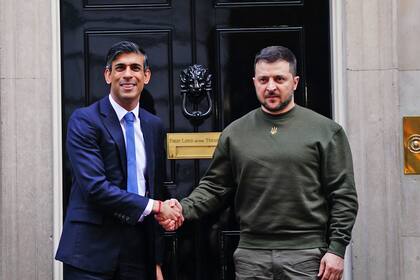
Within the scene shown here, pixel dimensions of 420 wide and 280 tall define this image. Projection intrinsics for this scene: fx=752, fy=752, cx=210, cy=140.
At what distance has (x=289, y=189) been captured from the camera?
406 centimetres

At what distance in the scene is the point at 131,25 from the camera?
545cm

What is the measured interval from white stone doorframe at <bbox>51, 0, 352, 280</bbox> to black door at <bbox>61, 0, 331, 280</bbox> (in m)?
0.09

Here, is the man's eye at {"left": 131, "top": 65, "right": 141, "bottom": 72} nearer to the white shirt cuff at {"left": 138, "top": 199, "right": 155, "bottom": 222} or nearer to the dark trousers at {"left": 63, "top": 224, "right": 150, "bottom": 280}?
the white shirt cuff at {"left": 138, "top": 199, "right": 155, "bottom": 222}

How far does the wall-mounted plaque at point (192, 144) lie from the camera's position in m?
5.39

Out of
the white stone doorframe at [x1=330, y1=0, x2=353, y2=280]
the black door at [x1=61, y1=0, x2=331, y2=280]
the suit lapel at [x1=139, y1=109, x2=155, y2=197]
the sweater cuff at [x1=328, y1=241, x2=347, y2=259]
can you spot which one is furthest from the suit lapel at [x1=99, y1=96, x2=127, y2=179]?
the white stone doorframe at [x1=330, y1=0, x2=353, y2=280]

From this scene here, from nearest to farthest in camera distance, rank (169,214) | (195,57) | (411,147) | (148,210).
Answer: (148,210) < (169,214) < (411,147) < (195,57)

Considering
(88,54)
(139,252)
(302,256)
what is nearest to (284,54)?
(302,256)

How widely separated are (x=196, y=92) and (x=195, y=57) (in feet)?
0.86

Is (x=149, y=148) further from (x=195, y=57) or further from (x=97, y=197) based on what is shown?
(x=195, y=57)

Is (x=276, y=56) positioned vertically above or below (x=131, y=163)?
above

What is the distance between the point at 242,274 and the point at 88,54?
7.03ft

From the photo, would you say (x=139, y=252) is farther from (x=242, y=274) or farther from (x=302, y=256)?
(x=302, y=256)

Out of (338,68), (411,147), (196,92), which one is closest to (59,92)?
(196,92)

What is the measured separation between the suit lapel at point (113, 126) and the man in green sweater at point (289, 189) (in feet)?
2.17
